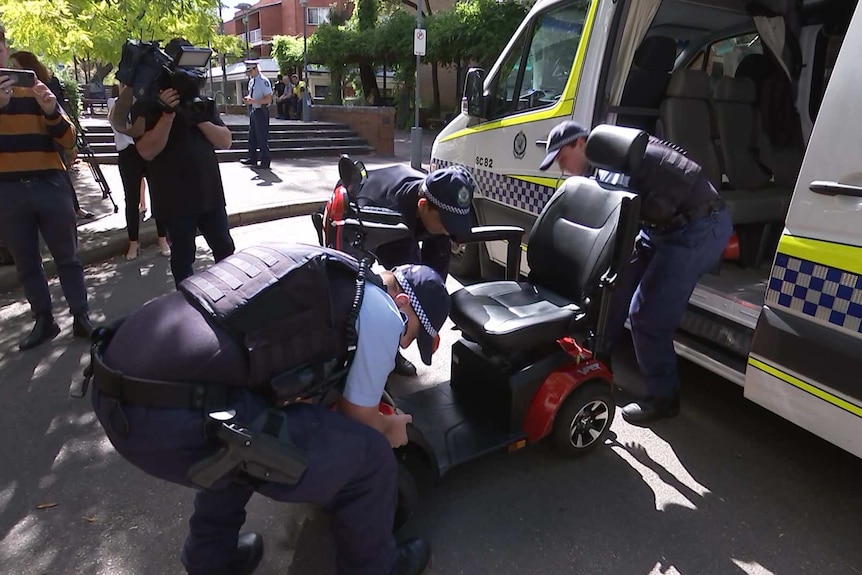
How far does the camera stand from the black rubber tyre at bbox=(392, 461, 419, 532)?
202 centimetres

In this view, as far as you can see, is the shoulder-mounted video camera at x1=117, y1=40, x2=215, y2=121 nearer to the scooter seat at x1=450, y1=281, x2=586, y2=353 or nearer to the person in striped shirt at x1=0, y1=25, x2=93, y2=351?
the person in striped shirt at x1=0, y1=25, x2=93, y2=351

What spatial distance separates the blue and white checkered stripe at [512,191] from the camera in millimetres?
3672

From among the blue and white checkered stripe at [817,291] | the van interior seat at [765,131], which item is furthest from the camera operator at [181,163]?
the van interior seat at [765,131]

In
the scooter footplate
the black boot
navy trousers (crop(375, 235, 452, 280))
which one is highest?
navy trousers (crop(375, 235, 452, 280))

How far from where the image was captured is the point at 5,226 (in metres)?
3.37

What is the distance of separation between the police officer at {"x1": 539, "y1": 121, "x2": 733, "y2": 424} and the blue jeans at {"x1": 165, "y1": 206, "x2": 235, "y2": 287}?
2.05 metres

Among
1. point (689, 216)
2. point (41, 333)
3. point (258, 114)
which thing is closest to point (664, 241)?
point (689, 216)

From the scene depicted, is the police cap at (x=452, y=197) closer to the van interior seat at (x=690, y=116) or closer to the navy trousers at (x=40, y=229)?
the van interior seat at (x=690, y=116)

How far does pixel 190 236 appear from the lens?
3.55 m

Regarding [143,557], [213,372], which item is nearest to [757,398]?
[213,372]

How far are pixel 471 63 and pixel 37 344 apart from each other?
685 inches

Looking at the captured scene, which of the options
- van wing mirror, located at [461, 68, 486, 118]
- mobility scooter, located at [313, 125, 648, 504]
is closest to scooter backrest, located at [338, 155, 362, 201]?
mobility scooter, located at [313, 125, 648, 504]

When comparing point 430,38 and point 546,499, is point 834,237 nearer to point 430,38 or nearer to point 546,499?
point 546,499

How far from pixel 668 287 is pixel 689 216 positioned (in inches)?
13.2
